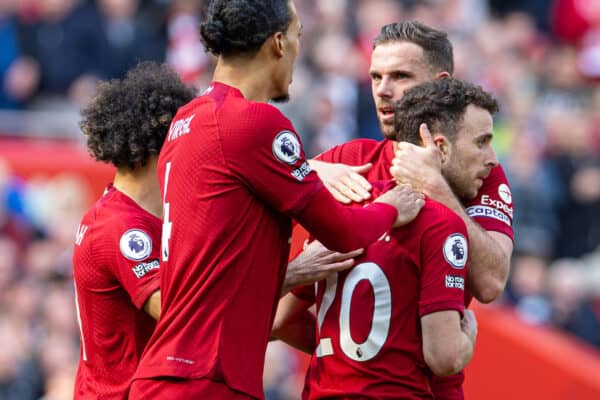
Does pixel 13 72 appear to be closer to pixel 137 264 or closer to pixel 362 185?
pixel 137 264

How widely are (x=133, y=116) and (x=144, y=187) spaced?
28 cm

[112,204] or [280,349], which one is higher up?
[112,204]

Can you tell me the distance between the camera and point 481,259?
4434 millimetres

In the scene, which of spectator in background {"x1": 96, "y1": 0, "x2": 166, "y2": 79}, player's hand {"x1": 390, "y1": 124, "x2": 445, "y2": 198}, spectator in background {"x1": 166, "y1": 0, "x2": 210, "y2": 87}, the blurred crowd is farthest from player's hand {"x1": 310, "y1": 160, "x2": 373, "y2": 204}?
spectator in background {"x1": 96, "y1": 0, "x2": 166, "y2": 79}

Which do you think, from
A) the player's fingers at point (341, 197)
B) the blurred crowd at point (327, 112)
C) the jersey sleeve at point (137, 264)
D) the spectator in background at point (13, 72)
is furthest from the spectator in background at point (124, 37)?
the player's fingers at point (341, 197)

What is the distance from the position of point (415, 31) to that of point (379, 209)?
1.06 m

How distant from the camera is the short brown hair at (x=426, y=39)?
4.95 metres

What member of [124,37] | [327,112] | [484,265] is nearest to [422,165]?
[484,265]

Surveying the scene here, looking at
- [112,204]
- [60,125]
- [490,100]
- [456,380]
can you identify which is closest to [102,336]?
[112,204]

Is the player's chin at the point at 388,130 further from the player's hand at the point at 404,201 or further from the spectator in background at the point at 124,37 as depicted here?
the spectator in background at the point at 124,37

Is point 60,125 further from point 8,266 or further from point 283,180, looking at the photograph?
point 283,180

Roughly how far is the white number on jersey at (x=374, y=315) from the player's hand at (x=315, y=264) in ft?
0.17

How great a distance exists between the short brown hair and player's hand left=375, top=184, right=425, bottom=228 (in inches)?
31.9

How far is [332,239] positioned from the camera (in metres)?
4.12
